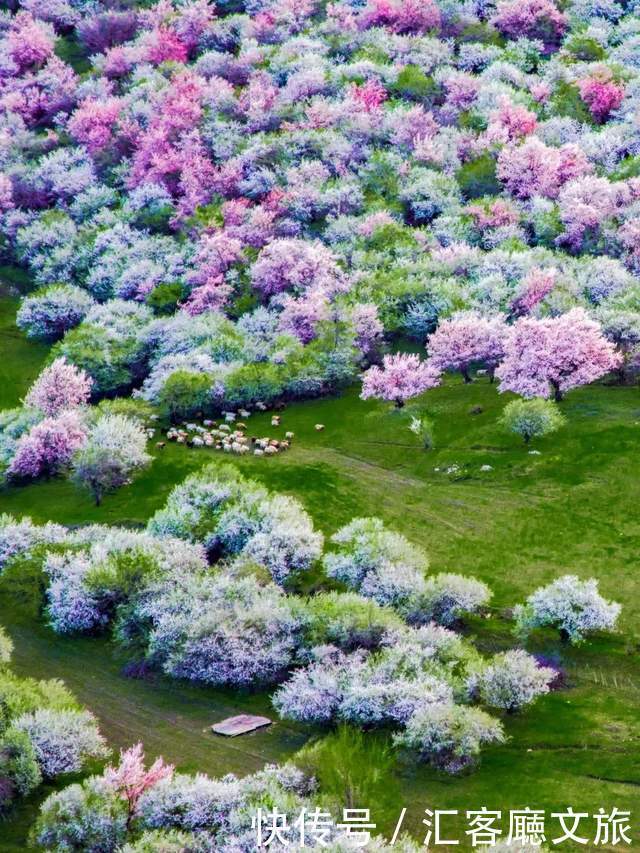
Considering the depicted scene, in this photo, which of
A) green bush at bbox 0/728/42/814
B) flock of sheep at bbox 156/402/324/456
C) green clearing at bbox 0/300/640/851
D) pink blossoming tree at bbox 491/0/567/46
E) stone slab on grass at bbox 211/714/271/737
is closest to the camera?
green clearing at bbox 0/300/640/851

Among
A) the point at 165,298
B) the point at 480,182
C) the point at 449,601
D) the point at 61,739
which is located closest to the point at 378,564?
the point at 449,601

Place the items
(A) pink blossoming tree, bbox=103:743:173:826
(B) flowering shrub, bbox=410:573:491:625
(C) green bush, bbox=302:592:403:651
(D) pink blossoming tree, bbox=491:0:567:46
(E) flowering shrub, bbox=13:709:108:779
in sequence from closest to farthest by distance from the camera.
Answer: (A) pink blossoming tree, bbox=103:743:173:826 < (E) flowering shrub, bbox=13:709:108:779 < (C) green bush, bbox=302:592:403:651 < (B) flowering shrub, bbox=410:573:491:625 < (D) pink blossoming tree, bbox=491:0:567:46

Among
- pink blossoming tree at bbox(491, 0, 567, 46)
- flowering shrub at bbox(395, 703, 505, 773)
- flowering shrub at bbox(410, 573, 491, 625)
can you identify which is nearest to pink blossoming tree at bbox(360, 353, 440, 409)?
flowering shrub at bbox(410, 573, 491, 625)

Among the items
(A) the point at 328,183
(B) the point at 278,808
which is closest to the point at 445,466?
(B) the point at 278,808

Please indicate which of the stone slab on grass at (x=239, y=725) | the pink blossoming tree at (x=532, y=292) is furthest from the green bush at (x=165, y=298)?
the stone slab on grass at (x=239, y=725)

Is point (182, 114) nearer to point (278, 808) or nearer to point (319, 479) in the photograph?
point (319, 479)

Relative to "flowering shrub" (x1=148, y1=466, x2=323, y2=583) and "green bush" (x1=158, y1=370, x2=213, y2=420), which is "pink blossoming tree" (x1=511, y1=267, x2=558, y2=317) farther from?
"flowering shrub" (x1=148, y1=466, x2=323, y2=583)

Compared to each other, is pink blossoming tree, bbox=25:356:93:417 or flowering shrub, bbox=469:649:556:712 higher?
pink blossoming tree, bbox=25:356:93:417
